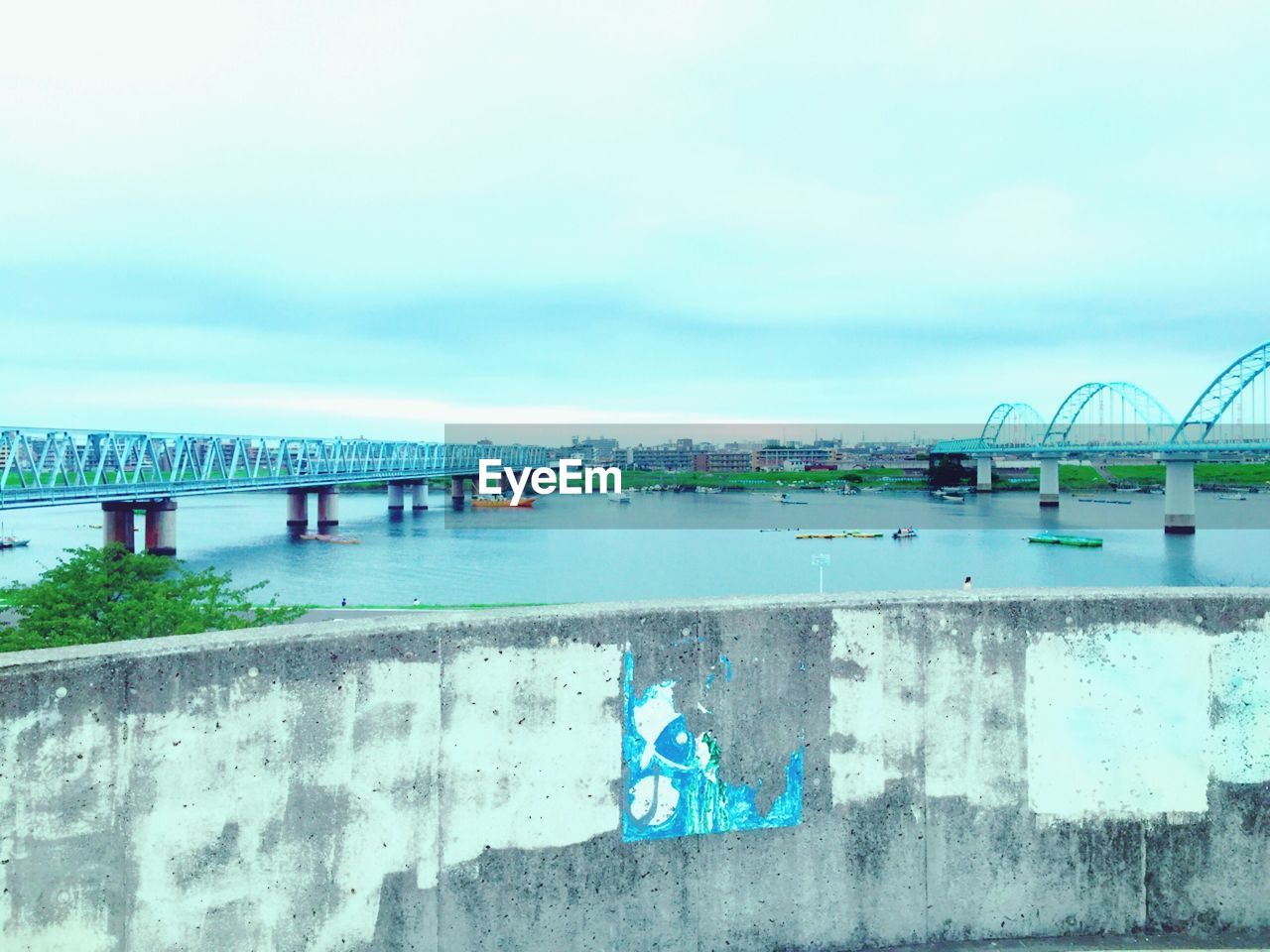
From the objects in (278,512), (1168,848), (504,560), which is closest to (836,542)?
(504,560)

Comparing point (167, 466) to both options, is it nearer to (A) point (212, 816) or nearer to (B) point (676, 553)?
(B) point (676, 553)

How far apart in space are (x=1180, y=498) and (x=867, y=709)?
318 feet

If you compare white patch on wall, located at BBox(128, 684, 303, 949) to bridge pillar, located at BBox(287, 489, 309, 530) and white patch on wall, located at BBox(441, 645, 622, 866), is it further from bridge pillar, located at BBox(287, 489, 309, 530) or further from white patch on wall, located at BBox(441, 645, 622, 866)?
bridge pillar, located at BBox(287, 489, 309, 530)

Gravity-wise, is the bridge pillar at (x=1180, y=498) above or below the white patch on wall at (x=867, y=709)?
below

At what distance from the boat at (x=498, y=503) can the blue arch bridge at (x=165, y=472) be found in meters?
→ 4.91

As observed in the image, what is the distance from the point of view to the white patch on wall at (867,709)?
14.4ft

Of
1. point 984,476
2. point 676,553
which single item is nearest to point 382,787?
point 676,553

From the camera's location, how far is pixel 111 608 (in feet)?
61.0

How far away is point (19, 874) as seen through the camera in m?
3.49

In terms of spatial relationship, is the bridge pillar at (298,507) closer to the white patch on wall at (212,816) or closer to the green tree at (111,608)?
the green tree at (111,608)

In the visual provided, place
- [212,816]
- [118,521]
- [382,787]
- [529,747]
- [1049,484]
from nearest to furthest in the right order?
[212,816] < [382,787] < [529,747] < [118,521] < [1049,484]

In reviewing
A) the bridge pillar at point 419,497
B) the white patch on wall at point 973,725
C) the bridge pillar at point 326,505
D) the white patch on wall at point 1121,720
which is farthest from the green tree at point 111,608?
the bridge pillar at point 419,497

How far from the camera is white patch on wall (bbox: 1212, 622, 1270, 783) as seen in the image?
451 cm

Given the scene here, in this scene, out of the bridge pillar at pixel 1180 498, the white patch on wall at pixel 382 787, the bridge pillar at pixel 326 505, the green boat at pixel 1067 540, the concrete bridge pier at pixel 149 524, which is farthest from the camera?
the bridge pillar at pixel 326 505
